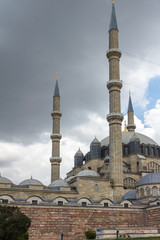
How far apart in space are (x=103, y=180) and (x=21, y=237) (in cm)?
1230

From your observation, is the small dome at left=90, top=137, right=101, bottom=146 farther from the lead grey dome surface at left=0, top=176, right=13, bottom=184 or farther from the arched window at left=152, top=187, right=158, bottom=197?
the arched window at left=152, top=187, right=158, bottom=197

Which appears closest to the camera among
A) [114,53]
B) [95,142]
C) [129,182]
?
[114,53]

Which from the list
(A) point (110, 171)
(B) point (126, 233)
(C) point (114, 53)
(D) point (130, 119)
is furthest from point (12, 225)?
(D) point (130, 119)

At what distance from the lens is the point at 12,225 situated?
13555 millimetres

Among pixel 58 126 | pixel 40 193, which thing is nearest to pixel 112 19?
pixel 58 126

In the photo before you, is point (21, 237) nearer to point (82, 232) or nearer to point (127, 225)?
point (82, 232)

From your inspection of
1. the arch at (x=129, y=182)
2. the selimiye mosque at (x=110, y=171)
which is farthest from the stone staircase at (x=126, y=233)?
the arch at (x=129, y=182)

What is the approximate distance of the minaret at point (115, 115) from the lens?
83.3 feet

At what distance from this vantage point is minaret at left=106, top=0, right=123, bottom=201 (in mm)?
25391

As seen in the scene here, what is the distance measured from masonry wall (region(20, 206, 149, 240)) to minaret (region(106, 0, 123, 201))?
5115 mm

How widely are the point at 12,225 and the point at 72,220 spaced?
18.4 ft

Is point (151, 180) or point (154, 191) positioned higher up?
point (151, 180)

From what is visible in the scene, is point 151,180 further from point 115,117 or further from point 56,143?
point 56,143

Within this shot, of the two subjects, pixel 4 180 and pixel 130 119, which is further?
pixel 130 119
